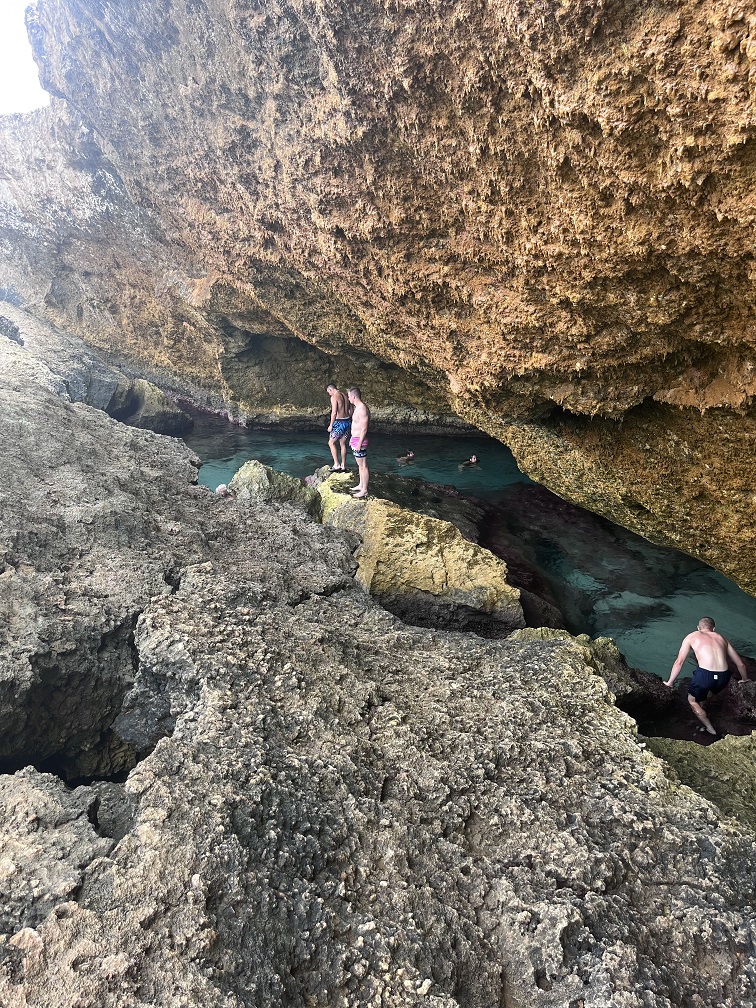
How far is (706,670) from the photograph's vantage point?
14.3 feet

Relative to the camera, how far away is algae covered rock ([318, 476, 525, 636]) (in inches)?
176

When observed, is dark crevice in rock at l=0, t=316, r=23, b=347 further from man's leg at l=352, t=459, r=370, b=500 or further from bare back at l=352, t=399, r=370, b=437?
man's leg at l=352, t=459, r=370, b=500

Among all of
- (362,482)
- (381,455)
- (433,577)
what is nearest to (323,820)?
(433,577)

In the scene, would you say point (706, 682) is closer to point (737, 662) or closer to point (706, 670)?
point (706, 670)

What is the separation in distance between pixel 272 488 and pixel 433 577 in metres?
2.59

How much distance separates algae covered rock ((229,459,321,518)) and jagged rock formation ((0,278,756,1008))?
Result: 261cm

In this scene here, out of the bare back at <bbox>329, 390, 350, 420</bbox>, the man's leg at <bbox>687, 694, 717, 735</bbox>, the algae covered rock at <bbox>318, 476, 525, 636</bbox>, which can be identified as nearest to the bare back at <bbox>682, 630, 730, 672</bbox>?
the man's leg at <bbox>687, 694, 717, 735</bbox>

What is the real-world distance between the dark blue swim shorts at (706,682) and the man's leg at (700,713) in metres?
0.04

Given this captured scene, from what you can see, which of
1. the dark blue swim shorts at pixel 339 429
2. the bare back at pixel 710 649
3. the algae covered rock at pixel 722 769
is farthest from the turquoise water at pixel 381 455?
the algae covered rock at pixel 722 769

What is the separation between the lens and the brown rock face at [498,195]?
2748mm

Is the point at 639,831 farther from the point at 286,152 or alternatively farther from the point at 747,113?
the point at 286,152

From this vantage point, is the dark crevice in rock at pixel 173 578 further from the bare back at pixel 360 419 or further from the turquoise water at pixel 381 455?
the turquoise water at pixel 381 455

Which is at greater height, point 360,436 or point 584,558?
point 360,436

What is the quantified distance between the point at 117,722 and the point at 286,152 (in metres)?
5.50
